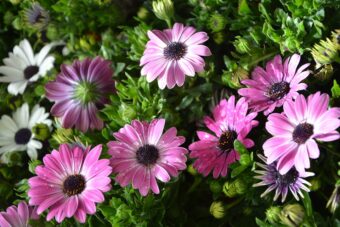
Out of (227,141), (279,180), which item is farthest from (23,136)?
(279,180)

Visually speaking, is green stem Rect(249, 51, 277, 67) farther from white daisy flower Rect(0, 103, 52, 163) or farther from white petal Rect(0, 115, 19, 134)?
white petal Rect(0, 115, 19, 134)

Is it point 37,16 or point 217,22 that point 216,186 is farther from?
point 37,16

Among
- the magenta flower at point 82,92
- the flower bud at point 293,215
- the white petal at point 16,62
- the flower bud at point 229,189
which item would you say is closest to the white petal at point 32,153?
the magenta flower at point 82,92

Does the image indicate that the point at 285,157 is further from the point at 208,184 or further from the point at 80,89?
the point at 80,89

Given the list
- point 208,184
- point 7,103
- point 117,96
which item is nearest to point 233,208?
point 208,184

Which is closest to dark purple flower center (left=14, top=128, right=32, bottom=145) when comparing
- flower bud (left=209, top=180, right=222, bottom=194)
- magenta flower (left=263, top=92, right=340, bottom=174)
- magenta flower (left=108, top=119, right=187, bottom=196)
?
magenta flower (left=108, top=119, right=187, bottom=196)

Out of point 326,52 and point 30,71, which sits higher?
point 326,52
